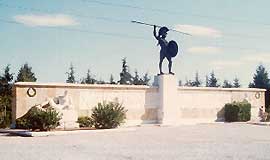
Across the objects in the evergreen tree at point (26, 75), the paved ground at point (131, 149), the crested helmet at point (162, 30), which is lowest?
the paved ground at point (131, 149)

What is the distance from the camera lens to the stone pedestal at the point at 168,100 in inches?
1000

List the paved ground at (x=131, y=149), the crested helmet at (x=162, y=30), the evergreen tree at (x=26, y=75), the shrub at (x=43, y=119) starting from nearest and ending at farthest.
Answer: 1. the paved ground at (x=131, y=149)
2. the shrub at (x=43, y=119)
3. the crested helmet at (x=162, y=30)
4. the evergreen tree at (x=26, y=75)

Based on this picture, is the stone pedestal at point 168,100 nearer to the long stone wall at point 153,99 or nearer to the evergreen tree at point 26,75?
the long stone wall at point 153,99

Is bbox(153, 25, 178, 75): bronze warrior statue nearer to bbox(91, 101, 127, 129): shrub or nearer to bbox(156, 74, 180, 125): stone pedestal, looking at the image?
bbox(156, 74, 180, 125): stone pedestal

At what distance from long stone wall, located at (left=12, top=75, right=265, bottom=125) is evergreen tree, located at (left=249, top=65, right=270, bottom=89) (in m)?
21.1

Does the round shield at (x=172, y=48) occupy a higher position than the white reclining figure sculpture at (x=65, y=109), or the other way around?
the round shield at (x=172, y=48)

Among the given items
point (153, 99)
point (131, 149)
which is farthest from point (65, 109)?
point (131, 149)

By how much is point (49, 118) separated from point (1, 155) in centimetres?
699

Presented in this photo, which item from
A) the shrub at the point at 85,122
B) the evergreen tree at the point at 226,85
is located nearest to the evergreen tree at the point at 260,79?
the evergreen tree at the point at 226,85

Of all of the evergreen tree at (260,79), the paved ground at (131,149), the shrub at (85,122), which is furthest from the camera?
the evergreen tree at (260,79)

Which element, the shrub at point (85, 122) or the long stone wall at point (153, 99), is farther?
the long stone wall at point (153, 99)

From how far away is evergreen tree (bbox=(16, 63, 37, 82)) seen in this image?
3856cm

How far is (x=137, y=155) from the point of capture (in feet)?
38.2

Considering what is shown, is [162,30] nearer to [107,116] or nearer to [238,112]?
[238,112]
